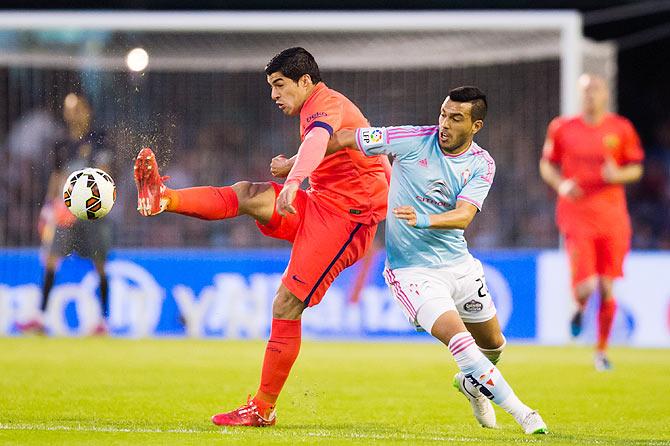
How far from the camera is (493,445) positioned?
6066 mm

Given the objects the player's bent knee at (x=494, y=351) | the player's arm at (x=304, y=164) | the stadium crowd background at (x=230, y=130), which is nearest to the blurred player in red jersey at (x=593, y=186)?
the stadium crowd background at (x=230, y=130)

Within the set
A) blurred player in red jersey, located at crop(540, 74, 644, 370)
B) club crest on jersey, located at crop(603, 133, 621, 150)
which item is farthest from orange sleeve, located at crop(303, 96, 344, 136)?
club crest on jersey, located at crop(603, 133, 621, 150)

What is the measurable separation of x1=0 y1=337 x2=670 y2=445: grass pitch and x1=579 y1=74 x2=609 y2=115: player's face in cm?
241

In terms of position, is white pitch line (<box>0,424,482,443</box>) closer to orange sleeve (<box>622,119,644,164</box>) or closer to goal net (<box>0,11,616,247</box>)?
orange sleeve (<box>622,119,644,164</box>)

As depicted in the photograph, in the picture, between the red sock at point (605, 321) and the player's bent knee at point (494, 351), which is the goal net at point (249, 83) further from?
the player's bent knee at point (494, 351)

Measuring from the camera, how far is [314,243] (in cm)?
687

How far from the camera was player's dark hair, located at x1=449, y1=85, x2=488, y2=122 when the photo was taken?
A: 21.3 feet

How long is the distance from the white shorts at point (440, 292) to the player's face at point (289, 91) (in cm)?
106

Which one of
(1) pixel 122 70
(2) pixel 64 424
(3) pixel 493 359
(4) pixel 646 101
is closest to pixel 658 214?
(4) pixel 646 101

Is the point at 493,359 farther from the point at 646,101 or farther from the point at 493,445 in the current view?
the point at 646,101

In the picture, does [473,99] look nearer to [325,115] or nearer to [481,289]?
[325,115]

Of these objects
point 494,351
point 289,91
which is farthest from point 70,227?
point 494,351

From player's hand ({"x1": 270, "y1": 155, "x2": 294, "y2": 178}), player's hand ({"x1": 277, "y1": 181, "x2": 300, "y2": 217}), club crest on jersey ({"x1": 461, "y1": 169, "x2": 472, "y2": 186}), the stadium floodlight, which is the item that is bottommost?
player's hand ({"x1": 277, "y1": 181, "x2": 300, "y2": 217})

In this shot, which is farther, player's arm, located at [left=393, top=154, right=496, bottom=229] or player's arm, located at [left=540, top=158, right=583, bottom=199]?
player's arm, located at [left=540, top=158, right=583, bottom=199]
